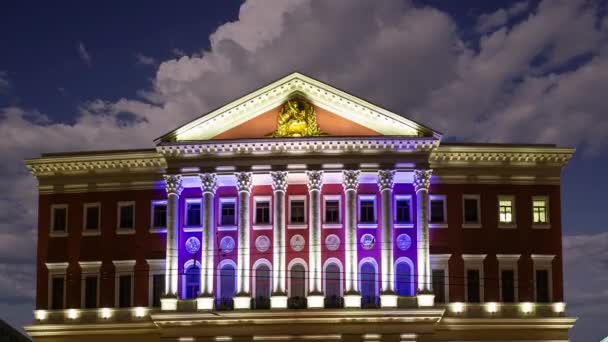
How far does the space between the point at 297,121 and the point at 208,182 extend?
6.26 m

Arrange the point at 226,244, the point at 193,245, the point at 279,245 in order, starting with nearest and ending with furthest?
1. the point at 279,245
2. the point at 226,244
3. the point at 193,245

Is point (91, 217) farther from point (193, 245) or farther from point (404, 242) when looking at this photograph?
point (404, 242)

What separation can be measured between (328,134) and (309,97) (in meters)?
2.42

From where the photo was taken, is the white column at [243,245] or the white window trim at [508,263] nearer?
the white column at [243,245]

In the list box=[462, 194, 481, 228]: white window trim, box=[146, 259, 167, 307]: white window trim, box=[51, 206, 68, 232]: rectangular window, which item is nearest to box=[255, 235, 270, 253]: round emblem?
box=[146, 259, 167, 307]: white window trim

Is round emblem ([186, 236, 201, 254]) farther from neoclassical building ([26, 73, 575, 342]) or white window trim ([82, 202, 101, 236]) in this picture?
white window trim ([82, 202, 101, 236])

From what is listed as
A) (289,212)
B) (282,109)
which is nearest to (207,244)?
(289,212)

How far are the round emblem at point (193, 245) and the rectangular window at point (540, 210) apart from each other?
19857 millimetres

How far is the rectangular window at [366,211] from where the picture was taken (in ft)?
219

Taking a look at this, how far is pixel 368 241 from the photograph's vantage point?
217 ft

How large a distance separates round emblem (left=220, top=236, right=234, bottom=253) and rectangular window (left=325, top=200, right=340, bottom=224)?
5.66 meters

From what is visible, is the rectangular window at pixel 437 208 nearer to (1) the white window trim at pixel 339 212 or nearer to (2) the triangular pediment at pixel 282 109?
(2) the triangular pediment at pixel 282 109

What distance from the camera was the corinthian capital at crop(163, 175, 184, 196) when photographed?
2640 inches

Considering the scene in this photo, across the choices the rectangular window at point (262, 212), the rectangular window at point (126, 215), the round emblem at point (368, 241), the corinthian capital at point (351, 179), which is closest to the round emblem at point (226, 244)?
the rectangular window at point (262, 212)
